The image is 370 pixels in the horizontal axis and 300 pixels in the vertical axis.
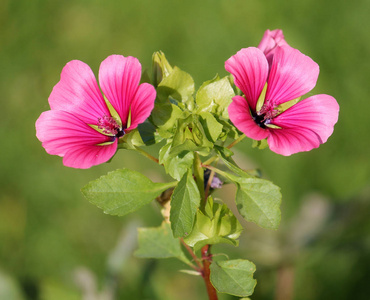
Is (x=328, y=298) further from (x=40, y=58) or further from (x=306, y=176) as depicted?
(x=40, y=58)

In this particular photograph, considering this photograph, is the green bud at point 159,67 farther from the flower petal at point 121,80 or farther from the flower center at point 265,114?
the flower center at point 265,114

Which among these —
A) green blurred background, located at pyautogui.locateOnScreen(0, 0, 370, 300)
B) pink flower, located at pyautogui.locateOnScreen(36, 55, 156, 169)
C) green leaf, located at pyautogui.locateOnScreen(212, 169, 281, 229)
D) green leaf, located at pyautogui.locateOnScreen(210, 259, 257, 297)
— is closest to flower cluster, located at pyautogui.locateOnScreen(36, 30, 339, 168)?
pink flower, located at pyautogui.locateOnScreen(36, 55, 156, 169)

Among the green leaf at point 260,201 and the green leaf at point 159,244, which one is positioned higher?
the green leaf at point 260,201

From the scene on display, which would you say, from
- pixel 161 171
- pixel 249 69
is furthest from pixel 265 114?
pixel 161 171

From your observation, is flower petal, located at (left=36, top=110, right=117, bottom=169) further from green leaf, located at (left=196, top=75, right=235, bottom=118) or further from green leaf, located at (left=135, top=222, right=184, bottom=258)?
green leaf, located at (left=135, top=222, right=184, bottom=258)

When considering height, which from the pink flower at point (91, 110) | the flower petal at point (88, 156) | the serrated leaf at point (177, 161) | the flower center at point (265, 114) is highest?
the pink flower at point (91, 110)

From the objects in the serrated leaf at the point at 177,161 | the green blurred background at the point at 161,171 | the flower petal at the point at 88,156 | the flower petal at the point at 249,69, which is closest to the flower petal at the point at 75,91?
the flower petal at the point at 88,156

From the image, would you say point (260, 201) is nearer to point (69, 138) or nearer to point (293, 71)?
point (293, 71)
